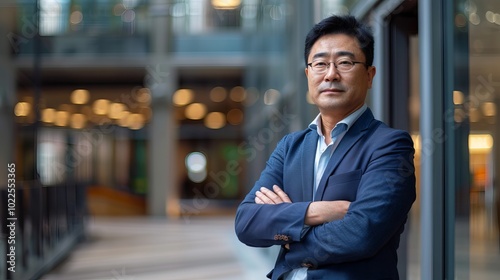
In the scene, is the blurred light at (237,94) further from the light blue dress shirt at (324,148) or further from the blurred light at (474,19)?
the light blue dress shirt at (324,148)

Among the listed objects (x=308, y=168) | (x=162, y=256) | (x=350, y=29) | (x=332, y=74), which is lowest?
(x=162, y=256)

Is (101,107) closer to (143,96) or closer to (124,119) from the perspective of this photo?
(124,119)

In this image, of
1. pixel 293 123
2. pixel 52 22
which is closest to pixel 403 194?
pixel 293 123

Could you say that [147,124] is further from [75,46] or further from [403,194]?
[403,194]

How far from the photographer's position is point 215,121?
2166cm

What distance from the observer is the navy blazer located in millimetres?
1640

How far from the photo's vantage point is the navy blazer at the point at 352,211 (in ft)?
5.38

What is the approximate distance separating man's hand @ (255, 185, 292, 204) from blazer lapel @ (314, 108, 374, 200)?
97mm

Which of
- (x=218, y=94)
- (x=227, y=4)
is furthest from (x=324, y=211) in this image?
(x=218, y=94)

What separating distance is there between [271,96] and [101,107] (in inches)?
463

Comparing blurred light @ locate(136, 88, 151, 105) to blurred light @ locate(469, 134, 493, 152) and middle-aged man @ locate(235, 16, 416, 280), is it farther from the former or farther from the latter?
middle-aged man @ locate(235, 16, 416, 280)

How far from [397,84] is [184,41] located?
14441 mm

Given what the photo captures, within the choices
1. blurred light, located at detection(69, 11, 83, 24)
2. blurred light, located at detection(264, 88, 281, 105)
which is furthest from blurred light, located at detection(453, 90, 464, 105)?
blurred light, located at detection(69, 11, 83, 24)

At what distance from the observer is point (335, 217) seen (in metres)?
1.71
